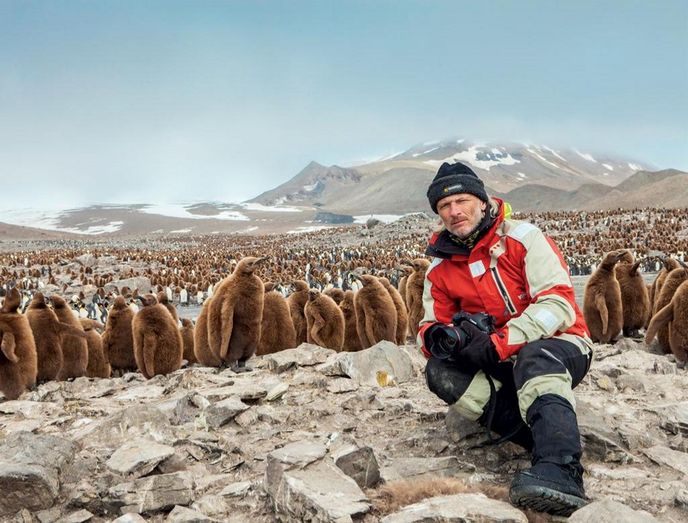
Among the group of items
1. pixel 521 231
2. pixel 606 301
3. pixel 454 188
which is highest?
pixel 454 188

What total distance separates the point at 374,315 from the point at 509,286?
15.5ft

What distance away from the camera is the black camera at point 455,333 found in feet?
9.70

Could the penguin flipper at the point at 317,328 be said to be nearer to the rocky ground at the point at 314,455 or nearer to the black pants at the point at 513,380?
the rocky ground at the point at 314,455

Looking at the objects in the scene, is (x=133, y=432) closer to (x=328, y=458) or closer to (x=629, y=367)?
(x=328, y=458)

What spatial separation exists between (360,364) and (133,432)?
80.7 inches

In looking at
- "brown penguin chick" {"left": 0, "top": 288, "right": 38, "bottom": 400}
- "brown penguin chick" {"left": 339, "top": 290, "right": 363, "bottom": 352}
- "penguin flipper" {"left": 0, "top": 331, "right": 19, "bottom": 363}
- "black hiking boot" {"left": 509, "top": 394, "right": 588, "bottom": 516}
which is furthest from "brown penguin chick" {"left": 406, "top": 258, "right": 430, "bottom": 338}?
"black hiking boot" {"left": 509, "top": 394, "right": 588, "bottom": 516}

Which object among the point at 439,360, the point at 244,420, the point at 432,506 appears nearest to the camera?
the point at 432,506

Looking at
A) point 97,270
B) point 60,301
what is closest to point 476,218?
point 60,301

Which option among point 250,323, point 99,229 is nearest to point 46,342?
point 250,323

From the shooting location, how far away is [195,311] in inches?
656

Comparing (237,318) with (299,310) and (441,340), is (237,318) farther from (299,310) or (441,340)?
(441,340)

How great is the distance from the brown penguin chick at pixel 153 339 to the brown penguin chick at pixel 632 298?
599 centimetres

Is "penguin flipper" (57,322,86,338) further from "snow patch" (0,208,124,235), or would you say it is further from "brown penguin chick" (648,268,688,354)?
"snow patch" (0,208,124,235)

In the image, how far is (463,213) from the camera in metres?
3.14
